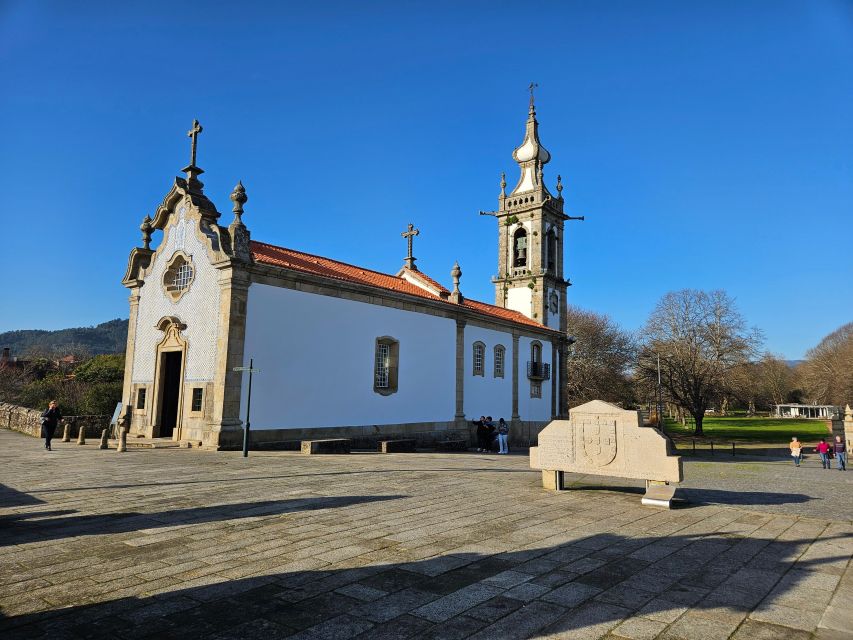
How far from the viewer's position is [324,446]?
626 inches

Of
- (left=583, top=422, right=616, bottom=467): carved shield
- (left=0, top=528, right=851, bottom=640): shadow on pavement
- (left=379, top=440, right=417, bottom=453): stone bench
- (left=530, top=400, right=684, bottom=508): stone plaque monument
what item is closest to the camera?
(left=0, top=528, right=851, bottom=640): shadow on pavement

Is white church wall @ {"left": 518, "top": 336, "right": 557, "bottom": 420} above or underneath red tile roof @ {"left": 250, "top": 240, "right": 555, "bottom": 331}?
underneath

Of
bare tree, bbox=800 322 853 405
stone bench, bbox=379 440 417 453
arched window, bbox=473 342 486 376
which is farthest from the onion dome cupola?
bare tree, bbox=800 322 853 405

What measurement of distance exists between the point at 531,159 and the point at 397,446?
981 inches

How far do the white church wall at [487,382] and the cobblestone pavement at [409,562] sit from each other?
16.8m

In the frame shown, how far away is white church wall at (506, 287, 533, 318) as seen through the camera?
35.0 m

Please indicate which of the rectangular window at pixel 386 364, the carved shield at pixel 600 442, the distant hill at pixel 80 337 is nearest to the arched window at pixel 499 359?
the rectangular window at pixel 386 364

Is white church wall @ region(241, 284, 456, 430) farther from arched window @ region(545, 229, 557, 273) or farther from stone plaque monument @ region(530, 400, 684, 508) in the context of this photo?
arched window @ region(545, 229, 557, 273)

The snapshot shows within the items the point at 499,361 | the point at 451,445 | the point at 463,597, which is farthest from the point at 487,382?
the point at 463,597

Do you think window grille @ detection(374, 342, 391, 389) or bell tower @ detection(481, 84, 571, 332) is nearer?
window grille @ detection(374, 342, 391, 389)

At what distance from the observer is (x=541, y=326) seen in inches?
1303

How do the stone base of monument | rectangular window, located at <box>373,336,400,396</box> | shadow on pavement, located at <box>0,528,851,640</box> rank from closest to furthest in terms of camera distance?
1. shadow on pavement, located at <box>0,528,851,640</box>
2. the stone base of monument
3. rectangular window, located at <box>373,336,400,396</box>

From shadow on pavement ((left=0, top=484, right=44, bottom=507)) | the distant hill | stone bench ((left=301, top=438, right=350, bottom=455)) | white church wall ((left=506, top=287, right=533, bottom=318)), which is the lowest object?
shadow on pavement ((left=0, top=484, right=44, bottom=507))

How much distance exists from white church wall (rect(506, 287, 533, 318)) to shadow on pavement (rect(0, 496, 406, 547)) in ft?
93.0
